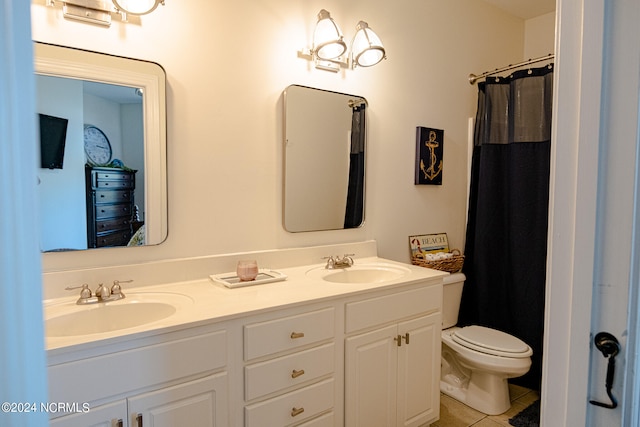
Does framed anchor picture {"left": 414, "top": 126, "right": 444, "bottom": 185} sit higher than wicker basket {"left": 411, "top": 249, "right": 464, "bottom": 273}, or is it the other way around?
framed anchor picture {"left": 414, "top": 126, "right": 444, "bottom": 185}

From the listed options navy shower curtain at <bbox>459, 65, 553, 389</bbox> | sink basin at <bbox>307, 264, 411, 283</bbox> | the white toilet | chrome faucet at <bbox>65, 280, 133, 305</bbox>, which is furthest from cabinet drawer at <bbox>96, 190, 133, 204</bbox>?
navy shower curtain at <bbox>459, 65, 553, 389</bbox>

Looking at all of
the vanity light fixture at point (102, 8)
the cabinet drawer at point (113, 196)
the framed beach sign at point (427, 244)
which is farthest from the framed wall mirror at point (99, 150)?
the framed beach sign at point (427, 244)

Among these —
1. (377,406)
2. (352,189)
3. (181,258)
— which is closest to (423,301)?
(377,406)

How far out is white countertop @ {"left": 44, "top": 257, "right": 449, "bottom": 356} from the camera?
107 cm

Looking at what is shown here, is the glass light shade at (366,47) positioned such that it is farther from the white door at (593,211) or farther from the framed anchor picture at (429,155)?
the white door at (593,211)

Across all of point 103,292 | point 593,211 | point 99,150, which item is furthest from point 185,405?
point 593,211

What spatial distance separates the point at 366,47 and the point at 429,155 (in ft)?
2.77

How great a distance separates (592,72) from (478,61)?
7.73 feet

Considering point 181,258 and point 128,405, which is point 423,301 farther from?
point 128,405

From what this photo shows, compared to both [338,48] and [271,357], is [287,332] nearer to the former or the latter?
[271,357]

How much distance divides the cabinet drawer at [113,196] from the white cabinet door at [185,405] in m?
0.76

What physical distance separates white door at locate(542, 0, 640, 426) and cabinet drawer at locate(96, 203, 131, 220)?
148 centimetres

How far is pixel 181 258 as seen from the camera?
1658 mm

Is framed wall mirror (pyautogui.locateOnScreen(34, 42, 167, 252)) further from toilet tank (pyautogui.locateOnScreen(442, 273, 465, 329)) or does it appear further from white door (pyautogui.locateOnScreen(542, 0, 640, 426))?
toilet tank (pyautogui.locateOnScreen(442, 273, 465, 329))
